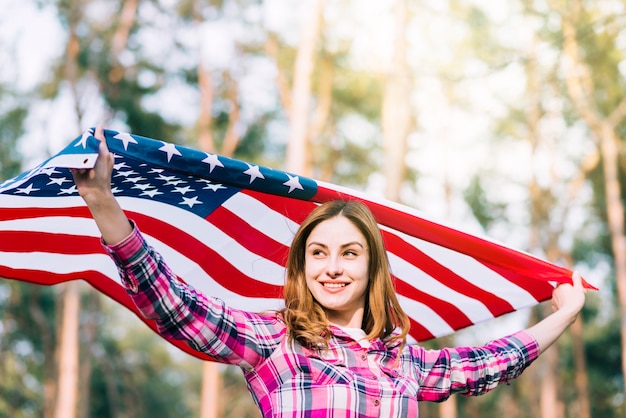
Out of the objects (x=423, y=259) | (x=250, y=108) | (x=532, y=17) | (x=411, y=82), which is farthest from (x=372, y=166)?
(x=423, y=259)

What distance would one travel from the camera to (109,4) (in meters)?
22.9

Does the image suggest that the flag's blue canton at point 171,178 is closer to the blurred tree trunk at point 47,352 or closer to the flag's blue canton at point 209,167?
the flag's blue canton at point 209,167

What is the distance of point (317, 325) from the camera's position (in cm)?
263

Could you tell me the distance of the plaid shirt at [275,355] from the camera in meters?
2.26

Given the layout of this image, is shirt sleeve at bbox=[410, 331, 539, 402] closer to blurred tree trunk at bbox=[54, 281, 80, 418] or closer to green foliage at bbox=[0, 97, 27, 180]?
blurred tree trunk at bbox=[54, 281, 80, 418]

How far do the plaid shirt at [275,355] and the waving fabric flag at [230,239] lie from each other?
718 millimetres

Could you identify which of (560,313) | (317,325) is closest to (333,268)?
(317,325)

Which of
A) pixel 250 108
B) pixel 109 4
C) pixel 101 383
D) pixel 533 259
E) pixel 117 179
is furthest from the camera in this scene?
pixel 101 383

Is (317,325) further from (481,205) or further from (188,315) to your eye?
(481,205)

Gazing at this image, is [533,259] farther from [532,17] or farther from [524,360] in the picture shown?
[532,17]

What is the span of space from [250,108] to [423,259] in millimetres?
21226

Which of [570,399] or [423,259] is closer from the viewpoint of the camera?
[423,259]

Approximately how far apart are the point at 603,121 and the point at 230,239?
20911 mm

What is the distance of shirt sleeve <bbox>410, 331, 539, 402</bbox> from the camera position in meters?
3.04
